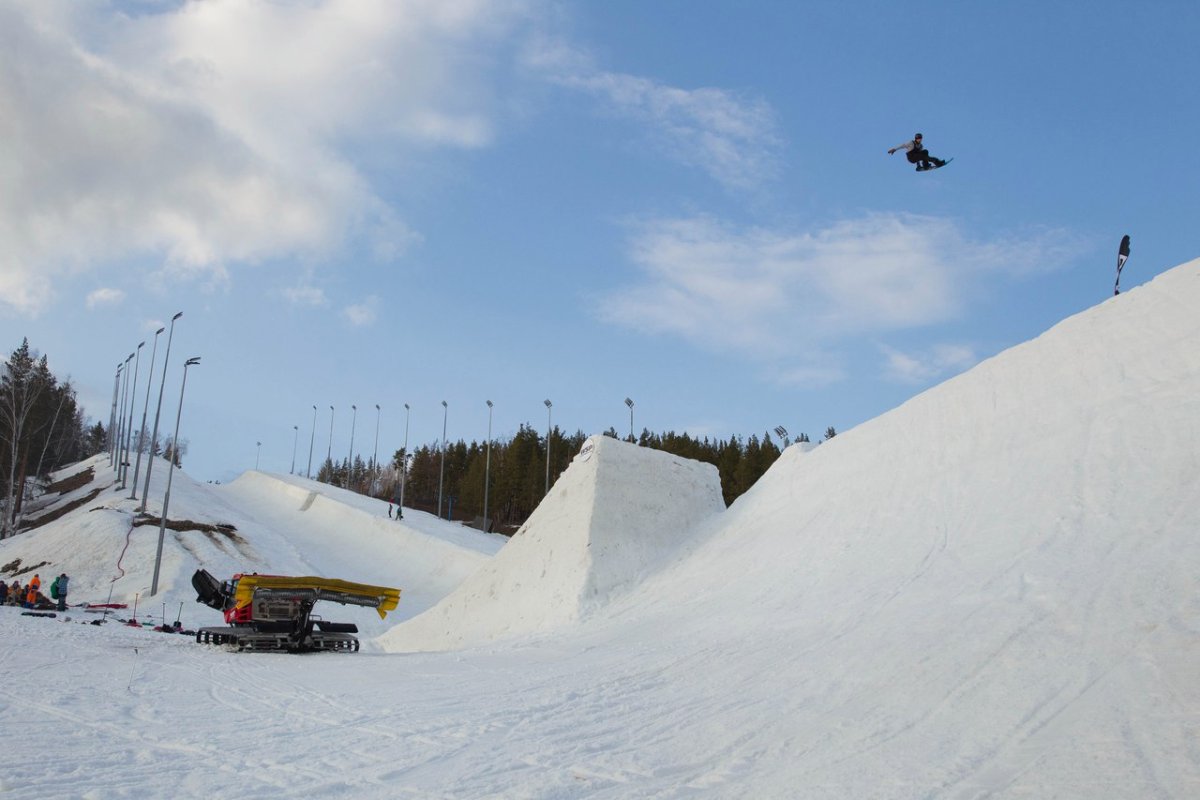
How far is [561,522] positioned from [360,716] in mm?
11261

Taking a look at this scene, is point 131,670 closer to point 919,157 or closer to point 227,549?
point 919,157

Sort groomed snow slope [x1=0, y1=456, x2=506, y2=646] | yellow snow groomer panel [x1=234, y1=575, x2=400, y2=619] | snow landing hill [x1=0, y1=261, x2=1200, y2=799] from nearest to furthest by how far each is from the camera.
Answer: snow landing hill [x1=0, y1=261, x2=1200, y2=799]
yellow snow groomer panel [x1=234, y1=575, x2=400, y2=619]
groomed snow slope [x1=0, y1=456, x2=506, y2=646]

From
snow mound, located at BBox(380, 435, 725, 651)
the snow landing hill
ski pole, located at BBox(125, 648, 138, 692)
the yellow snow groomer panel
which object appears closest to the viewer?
the snow landing hill

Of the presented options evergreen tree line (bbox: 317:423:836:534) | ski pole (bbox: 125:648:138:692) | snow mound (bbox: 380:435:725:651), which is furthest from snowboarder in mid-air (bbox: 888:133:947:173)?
evergreen tree line (bbox: 317:423:836:534)

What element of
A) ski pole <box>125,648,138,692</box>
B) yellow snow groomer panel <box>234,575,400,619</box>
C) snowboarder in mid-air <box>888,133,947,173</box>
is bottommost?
ski pole <box>125,648,138,692</box>

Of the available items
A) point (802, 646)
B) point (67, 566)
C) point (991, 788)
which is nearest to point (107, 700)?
point (802, 646)

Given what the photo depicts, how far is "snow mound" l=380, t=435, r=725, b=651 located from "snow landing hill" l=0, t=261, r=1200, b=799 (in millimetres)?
78

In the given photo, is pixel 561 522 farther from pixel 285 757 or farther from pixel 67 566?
pixel 67 566

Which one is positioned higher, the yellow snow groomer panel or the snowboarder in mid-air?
the snowboarder in mid-air

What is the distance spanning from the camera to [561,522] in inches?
820

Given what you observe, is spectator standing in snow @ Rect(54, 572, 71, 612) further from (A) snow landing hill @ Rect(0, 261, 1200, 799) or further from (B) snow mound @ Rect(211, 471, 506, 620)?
(B) snow mound @ Rect(211, 471, 506, 620)

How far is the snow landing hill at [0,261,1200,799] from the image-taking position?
666 centimetres

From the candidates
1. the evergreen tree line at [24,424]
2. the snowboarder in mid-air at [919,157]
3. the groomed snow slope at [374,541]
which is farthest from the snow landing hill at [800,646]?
the evergreen tree line at [24,424]

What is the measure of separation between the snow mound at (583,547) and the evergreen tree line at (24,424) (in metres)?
43.4
